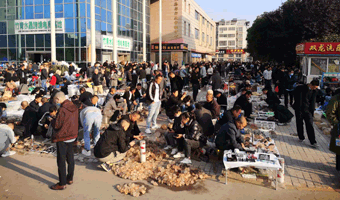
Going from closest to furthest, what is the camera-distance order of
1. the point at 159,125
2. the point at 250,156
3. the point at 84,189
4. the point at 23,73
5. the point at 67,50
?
the point at 84,189 → the point at 250,156 → the point at 159,125 → the point at 23,73 → the point at 67,50

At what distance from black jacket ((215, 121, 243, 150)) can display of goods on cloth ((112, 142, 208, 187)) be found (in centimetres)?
82

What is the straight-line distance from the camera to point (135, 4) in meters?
36.0

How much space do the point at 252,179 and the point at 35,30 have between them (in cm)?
2739

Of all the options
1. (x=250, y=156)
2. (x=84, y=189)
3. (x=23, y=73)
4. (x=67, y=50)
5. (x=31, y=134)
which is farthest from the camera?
(x=67, y=50)

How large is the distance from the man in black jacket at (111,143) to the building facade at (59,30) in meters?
21.8

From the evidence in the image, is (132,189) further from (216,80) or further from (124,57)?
(124,57)

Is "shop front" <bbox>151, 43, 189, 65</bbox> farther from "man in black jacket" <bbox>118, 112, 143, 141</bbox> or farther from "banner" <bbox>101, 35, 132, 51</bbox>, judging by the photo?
"man in black jacket" <bbox>118, 112, 143, 141</bbox>

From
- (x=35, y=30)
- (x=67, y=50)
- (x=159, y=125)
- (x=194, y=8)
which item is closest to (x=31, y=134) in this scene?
(x=159, y=125)

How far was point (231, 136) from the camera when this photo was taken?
6.28 meters

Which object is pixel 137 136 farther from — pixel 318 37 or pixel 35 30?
pixel 318 37

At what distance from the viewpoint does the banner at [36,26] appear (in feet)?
88.3

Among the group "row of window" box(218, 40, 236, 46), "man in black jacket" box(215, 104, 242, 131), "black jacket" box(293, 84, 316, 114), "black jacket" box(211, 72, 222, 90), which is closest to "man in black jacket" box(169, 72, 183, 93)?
"black jacket" box(211, 72, 222, 90)

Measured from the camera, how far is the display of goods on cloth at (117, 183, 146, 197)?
5.31m

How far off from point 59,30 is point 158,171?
958 inches
